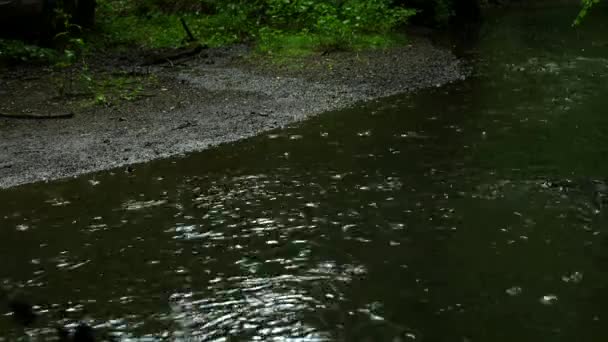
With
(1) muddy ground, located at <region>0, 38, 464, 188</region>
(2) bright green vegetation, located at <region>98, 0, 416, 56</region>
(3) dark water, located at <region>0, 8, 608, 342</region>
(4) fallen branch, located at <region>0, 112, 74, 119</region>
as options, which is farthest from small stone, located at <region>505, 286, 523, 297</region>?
(2) bright green vegetation, located at <region>98, 0, 416, 56</region>

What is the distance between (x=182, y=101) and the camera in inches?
594

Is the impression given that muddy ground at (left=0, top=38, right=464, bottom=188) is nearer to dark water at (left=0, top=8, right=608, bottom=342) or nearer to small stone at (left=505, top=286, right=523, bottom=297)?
dark water at (left=0, top=8, right=608, bottom=342)

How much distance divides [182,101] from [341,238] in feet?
27.4

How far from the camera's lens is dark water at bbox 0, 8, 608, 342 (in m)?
6.07

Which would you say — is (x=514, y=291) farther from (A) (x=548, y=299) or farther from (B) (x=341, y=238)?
(B) (x=341, y=238)

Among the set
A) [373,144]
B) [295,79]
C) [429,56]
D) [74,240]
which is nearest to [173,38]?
[295,79]

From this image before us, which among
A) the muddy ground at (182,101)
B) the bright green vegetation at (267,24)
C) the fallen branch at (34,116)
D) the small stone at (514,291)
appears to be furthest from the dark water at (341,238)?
the bright green vegetation at (267,24)

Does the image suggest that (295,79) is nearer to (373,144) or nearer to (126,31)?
(373,144)

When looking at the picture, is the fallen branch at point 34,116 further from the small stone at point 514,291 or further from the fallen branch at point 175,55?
the small stone at point 514,291

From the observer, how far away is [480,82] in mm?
16656

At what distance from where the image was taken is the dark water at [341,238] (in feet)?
19.9

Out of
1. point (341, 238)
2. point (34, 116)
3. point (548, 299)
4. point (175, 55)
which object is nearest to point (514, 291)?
point (548, 299)

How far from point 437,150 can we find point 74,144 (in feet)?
21.9

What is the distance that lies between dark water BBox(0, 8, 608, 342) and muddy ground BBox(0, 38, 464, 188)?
3.03ft
